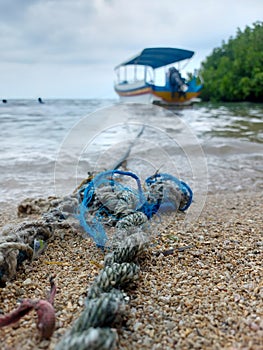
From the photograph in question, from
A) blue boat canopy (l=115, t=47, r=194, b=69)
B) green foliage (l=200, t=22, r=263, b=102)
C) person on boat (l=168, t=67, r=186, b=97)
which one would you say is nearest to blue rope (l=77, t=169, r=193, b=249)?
blue boat canopy (l=115, t=47, r=194, b=69)

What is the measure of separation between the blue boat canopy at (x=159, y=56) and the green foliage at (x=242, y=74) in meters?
6.55

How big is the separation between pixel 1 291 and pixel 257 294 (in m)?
0.94

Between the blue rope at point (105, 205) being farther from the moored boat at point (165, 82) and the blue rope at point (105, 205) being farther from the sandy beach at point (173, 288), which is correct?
the moored boat at point (165, 82)

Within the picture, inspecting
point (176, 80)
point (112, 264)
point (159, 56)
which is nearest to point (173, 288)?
point (112, 264)

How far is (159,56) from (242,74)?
30.7 ft

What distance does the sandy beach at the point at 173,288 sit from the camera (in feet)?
3.18

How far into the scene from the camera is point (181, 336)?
3.22ft

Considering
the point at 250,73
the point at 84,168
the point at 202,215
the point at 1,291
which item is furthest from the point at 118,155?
the point at 250,73

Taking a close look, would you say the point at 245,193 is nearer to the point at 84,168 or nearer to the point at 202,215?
the point at 202,215

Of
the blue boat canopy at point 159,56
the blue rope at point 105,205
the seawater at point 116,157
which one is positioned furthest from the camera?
the blue boat canopy at point 159,56

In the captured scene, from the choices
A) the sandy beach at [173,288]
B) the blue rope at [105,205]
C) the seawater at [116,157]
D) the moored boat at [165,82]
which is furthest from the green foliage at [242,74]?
the sandy beach at [173,288]

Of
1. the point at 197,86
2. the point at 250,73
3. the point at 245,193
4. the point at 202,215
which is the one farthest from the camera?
the point at 250,73

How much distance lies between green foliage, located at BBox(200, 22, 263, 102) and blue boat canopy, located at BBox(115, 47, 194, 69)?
6.55 meters

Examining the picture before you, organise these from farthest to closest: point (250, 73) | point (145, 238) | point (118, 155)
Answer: point (250, 73) → point (118, 155) → point (145, 238)
